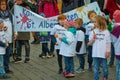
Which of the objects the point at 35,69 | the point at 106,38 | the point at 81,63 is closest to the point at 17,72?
the point at 35,69

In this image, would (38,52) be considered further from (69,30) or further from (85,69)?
(69,30)

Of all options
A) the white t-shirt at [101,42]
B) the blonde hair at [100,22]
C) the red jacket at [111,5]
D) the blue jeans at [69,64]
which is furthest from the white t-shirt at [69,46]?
the red jacket at [111,5]

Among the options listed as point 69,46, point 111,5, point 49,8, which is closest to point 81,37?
point 69,46

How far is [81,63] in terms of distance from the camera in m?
9.65

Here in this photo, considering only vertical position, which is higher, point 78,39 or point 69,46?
point 78,39

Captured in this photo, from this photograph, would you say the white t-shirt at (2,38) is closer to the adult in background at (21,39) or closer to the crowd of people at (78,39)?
the crowd of people at (78,39)

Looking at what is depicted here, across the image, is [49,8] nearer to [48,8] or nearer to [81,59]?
[48,8]

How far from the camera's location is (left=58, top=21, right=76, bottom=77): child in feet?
28.6

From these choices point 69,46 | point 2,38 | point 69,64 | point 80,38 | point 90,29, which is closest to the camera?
point 69,46

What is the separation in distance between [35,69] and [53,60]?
1.45 m

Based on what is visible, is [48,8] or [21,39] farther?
[48,8]

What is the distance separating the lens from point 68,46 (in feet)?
28.8

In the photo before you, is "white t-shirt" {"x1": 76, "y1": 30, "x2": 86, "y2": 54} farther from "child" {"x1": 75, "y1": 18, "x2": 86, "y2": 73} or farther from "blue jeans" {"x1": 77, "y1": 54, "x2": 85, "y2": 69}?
"blue jeans" {"x1": 77, "y1": 54, "x2": 85, "y2": 69}

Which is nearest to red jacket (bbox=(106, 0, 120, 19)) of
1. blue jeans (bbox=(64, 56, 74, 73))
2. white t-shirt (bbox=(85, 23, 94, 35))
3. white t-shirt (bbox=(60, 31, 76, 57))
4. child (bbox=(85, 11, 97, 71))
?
child (bbox=(85, 11, 97, 71))
